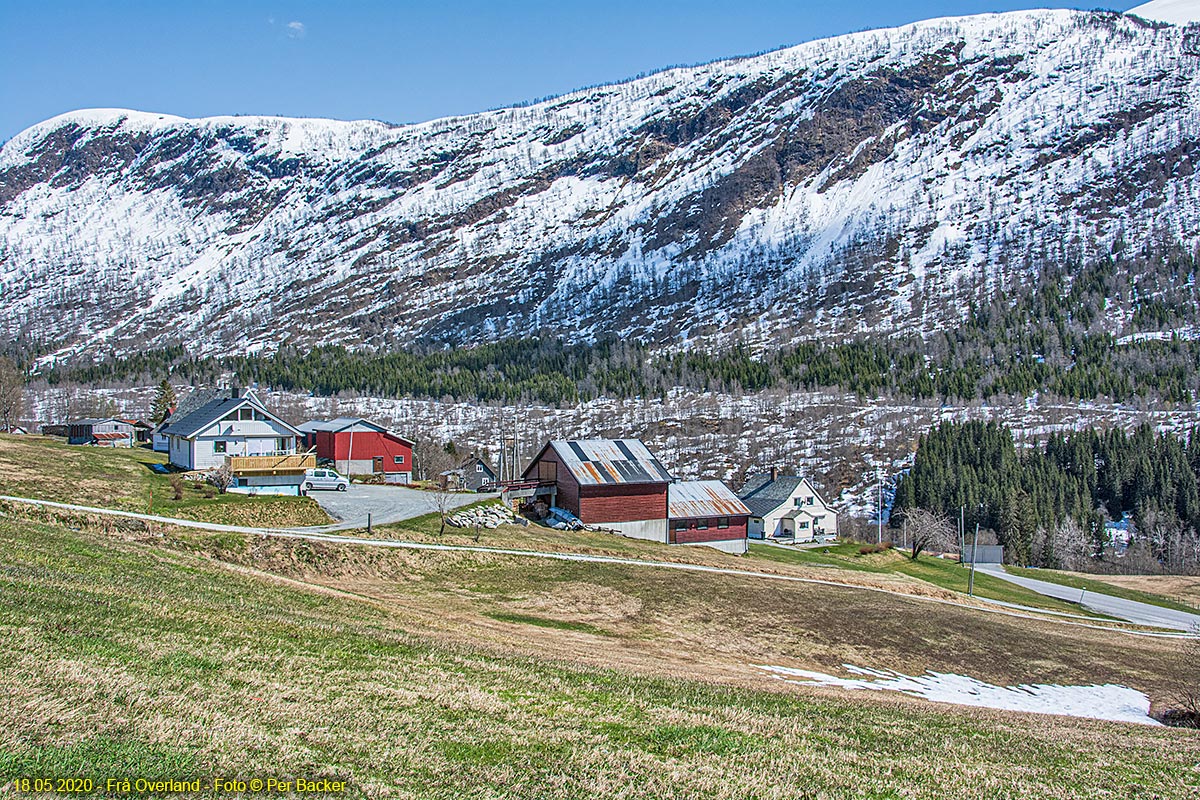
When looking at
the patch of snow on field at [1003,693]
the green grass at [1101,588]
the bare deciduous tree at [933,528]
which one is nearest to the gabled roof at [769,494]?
the bare deciduous tree at [933,528]

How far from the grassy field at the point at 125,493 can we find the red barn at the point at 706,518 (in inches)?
1393

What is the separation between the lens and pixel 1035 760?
1670 cm

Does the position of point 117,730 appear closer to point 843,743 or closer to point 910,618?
point 843,743

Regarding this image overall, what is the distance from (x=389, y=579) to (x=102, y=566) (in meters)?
14.1

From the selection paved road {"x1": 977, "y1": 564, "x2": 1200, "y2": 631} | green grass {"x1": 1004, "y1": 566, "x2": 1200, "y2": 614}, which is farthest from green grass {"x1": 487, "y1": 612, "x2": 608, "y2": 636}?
green grass {"x1": 1004, "y1": 566, "x2": 1200, "y2": 614}

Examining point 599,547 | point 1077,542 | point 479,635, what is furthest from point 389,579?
point 1077,542

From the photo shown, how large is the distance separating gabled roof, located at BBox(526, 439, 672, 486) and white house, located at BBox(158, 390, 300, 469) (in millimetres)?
22540

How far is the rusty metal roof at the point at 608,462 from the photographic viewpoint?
71062 mm

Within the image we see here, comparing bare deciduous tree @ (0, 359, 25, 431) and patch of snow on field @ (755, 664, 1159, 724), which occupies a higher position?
bare deciduous tree @ (0, 359, 25, 431)

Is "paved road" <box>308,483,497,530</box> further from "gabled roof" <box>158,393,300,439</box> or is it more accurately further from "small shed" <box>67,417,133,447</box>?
"small shed" <box>67,417,133,447</box>

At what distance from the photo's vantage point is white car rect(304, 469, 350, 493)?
6606 centimetres

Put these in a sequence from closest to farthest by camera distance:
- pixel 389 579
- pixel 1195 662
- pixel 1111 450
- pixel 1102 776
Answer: pixel 1102 776 < pixel 389 579 < pixel 1195 662 < pixel 1111 450

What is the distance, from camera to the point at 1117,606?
69312mm

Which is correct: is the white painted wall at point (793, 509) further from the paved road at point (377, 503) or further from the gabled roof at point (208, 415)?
the gabled roof at point (208, 415)
